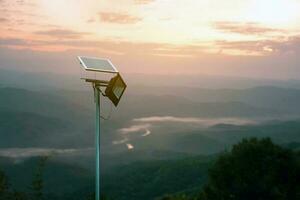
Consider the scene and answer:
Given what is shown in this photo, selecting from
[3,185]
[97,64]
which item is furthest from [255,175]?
[97,64]

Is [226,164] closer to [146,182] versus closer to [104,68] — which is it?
[104,68]

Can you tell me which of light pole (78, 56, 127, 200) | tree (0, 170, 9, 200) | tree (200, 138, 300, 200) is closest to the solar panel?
light pole (78, 56, 127, 200)

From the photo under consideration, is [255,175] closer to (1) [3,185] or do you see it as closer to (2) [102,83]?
(1) [3,185]

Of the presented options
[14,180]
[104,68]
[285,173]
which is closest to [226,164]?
[285,173]

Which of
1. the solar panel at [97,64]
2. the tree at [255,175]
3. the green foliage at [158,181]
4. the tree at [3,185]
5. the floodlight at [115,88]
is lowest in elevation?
the green foliage at [158,181]

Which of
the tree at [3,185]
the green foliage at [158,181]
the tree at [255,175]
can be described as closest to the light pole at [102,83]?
the tree at [3,185]

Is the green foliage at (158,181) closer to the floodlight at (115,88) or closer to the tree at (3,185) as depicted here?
the tree at (3,185)
